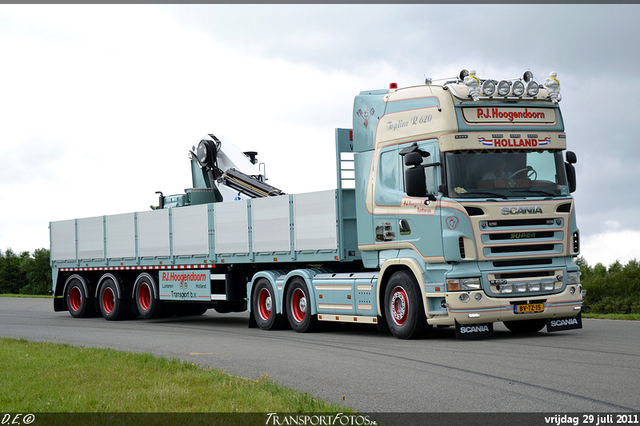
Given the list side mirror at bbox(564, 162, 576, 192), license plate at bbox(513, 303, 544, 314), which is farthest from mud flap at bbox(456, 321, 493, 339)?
side mirror at bbox(564, 162, 576, 192)

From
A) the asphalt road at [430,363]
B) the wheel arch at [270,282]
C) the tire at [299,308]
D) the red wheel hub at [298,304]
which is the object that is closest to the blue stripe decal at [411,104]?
the asphalt road at [430,363]

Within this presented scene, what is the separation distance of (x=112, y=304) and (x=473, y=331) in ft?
45.3

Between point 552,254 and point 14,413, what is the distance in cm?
879

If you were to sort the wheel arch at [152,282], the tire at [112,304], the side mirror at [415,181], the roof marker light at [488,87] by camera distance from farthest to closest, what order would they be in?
the tire at [112,304], the wheel arch at [152,282], the roof marker light at [488,87], the side mirror at [415,181]

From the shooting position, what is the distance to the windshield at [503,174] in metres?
12.6

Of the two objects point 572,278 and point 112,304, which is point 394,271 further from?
point 112,304

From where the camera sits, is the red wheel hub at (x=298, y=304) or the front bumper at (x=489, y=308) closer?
the front bumper at (x=489, y=308)

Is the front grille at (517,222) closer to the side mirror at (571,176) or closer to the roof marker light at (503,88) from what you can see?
the side mirror at (571,176)

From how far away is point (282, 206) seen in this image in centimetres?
1669

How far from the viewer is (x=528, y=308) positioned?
12.7 metres

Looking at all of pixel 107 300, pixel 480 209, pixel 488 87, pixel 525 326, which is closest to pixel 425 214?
pixel 480 209

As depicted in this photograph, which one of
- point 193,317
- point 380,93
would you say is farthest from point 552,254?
point 193,317

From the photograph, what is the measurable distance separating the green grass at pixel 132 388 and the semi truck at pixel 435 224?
15.1 feet

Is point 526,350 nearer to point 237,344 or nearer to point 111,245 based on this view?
point 237,344
